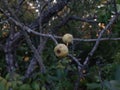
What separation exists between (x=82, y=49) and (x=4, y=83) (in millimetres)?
2090

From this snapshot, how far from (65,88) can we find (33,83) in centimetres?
104

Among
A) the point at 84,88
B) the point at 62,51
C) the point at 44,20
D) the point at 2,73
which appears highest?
the point at 44,20

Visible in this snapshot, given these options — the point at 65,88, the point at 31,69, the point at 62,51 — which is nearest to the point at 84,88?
the point at 65,88

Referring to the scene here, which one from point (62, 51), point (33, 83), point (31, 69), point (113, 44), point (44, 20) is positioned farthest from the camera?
point (113, 44)

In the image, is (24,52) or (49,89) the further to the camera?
(24,52)

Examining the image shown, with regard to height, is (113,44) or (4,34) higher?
(4,34)

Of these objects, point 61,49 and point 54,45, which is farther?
point 54,45

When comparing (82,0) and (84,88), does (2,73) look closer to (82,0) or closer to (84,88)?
(84,88)

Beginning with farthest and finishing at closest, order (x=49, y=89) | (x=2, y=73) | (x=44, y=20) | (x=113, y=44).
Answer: (x=113, y=44)
(x=2, y=73)
(x=44, y=20)
(x=49, y=89)

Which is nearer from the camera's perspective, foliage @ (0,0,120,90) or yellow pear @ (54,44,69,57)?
yellow pear @ (54,44,69,57)

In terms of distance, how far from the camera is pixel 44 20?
2889mm

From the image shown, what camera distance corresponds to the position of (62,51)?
1.39 m

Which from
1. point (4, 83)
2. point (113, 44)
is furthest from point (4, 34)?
point (4, 83)

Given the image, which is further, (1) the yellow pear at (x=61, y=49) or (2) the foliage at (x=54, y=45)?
(2) the foliage at (x=54, y=45)
